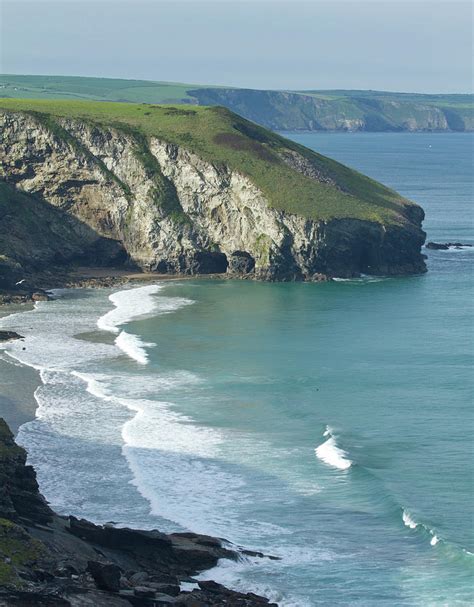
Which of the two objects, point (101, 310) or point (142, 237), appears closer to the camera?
point (101, 310)

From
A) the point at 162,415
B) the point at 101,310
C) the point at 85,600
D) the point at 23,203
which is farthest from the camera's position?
the point at 23,203

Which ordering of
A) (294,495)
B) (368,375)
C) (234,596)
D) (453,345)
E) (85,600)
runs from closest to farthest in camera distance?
1. (85,600)
2. (234,596)
3. (294,495)
4. (368,375)
5. (453,345)

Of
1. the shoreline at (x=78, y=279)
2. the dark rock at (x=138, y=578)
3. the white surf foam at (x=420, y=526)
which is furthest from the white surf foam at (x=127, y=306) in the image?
the dark rock at (x=138, y=578)

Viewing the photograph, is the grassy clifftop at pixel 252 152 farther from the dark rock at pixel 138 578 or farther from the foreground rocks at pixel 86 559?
the dark rock at pixel 138 578

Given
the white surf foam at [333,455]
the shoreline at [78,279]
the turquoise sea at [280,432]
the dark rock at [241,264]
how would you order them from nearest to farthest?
the turquoise sea at [280,432] → the white surf foam at [333,455] → the shoreline at [78,279] → the dark rock at [241,264]

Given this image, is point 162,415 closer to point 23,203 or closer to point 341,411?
point 341,411

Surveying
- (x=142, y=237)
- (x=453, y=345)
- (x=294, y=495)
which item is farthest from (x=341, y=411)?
(x=142, y=237)

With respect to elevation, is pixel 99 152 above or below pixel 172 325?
above

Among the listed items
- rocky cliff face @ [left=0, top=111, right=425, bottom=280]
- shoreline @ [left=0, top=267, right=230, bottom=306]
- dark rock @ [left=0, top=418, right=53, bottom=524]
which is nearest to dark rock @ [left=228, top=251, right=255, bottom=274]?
rocky cliff face @ [left=0, top=111, right=425, bottom=280]
